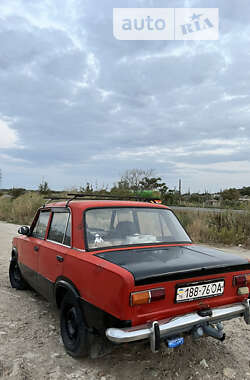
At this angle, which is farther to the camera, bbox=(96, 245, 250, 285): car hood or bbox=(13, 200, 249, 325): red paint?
bbox=(96, 245, 250, 285): car hood

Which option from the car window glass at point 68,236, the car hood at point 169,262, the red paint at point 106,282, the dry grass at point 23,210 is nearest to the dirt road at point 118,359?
the red paint at point 106,282

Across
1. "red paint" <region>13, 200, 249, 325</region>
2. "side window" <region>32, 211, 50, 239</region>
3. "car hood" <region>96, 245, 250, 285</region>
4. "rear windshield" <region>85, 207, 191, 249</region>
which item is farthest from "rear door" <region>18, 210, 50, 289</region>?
"car hood" <region>96, 245, 250, 285</region>

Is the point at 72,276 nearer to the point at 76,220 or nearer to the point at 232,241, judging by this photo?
the point at 76,220

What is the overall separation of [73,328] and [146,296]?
1.11 m

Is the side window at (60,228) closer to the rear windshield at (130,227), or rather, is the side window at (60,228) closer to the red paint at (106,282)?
the red paint at (106,282)

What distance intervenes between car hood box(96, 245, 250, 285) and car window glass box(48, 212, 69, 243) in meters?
0.83

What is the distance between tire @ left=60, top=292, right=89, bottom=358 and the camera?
9.28ft

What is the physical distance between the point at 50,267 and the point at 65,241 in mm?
421

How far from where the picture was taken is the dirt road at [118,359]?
9.13 feet

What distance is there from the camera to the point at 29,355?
3.09 metres

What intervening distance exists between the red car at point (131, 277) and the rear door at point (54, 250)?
0.4 inches

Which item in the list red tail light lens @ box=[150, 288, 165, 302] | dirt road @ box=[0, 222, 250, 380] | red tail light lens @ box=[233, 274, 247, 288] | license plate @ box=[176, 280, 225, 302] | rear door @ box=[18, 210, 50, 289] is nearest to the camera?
red tail light lens @ box=[150, 288, 165, 302]

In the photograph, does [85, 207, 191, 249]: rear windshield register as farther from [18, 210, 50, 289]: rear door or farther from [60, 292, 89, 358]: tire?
[18, 210, 50, 289]: rear door

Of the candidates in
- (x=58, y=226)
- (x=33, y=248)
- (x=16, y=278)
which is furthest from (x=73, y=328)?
(x=16, y=278)
